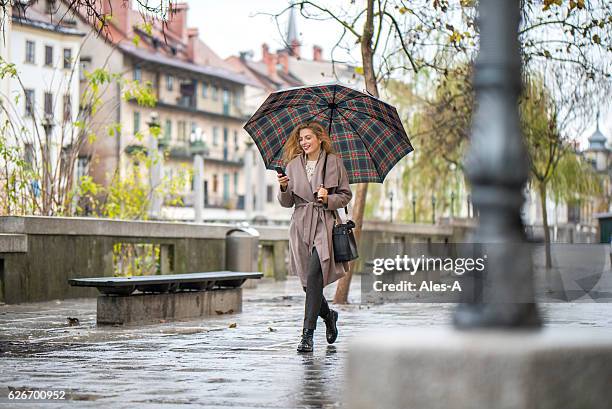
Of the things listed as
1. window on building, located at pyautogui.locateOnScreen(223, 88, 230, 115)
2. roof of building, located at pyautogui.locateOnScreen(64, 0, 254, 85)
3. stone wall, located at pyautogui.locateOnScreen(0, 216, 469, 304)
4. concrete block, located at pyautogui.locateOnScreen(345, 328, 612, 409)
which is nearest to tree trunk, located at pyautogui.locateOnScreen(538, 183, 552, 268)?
stone wall, located at pyautogui.locateOnScreen(0, 216, 469, 304)

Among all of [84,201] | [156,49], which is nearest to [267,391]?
[84,201]

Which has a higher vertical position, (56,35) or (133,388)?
(56,35)

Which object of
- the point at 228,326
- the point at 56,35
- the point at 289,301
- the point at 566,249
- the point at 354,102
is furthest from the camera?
the point at 56,35

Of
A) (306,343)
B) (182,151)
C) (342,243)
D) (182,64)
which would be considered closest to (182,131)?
(182,151)

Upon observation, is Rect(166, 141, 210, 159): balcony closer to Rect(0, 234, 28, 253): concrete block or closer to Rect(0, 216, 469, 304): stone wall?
Rect(0, 216, 469, 304): stone wall

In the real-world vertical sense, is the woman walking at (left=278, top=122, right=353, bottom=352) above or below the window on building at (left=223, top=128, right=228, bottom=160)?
below

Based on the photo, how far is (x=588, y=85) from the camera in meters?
28.2

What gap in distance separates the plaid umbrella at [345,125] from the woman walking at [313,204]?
1.07 metres

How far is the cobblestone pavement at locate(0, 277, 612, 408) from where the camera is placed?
6680mm

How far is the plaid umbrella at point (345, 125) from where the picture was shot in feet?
35.8

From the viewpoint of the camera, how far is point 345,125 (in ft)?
36.5

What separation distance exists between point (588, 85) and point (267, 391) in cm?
2283

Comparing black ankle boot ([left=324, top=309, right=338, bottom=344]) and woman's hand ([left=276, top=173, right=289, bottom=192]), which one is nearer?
woman's hand ([left=276, top=173, right=289, bottom=192])

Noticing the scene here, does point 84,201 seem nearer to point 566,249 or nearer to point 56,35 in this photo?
point 566,249
